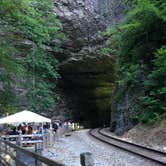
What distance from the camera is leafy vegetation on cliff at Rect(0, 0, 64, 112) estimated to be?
1979 cm

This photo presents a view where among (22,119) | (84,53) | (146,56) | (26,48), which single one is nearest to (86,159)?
(22,119)

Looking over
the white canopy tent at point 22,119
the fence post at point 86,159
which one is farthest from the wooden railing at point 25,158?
the white canopy tent at point 22,119

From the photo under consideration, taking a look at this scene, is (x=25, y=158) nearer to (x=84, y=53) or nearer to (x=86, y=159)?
(x=86, y=159)

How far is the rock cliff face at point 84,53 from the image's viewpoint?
39500 mm

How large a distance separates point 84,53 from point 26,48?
287 inches

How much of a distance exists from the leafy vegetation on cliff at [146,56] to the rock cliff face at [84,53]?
11.9m

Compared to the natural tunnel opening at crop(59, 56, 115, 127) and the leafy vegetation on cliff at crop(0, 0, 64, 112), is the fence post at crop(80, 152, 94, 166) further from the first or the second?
the natural tunnel opening at crop(59, 56, 115, 127)

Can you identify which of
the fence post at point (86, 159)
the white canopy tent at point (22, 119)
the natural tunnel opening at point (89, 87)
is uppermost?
the natural tunnel opening at point (89, 87)

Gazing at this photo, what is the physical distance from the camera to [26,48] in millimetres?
36969

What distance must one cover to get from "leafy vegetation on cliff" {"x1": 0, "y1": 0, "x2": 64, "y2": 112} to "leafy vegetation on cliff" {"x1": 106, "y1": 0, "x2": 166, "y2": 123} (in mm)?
5363

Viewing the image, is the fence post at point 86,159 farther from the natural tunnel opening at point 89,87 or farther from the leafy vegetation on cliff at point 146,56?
the natural tunnel opening at point 89,87

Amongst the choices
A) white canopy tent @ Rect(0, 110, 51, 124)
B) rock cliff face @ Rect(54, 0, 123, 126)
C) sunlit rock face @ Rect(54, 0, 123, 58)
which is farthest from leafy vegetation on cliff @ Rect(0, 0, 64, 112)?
white canopy tent @ Rect(0, 110, 51, 124)

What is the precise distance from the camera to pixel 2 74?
81.1 ft

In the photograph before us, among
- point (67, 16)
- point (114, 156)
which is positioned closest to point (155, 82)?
point (114, 156)
